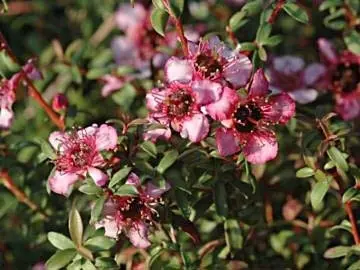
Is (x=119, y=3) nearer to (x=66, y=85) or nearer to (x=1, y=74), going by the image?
(x=66, y=85)

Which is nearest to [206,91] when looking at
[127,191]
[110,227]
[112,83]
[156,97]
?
[156,97]

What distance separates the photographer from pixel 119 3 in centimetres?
289

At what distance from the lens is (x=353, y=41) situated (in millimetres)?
2123

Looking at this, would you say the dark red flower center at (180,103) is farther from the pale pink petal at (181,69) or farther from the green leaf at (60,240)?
the green leaf at (60,240)

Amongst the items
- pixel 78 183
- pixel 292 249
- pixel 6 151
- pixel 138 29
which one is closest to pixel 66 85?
pixel 138 29

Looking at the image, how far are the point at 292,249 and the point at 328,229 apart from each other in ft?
0.39

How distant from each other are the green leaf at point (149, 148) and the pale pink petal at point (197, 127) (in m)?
0.09

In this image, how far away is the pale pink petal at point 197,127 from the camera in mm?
1747

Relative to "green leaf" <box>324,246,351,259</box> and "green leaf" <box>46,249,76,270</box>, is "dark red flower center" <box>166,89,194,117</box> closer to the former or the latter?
"green leaf" <box>46,249,76,270</box>

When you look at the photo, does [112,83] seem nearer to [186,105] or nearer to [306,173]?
[186,105]

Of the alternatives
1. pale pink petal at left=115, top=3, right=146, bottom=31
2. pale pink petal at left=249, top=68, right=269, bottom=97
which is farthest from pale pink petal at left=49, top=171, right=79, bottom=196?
pale pink petal at left=115, top=3, right=146, bottom=31

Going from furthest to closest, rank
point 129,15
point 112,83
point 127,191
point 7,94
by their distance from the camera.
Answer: point 129,15 < point 112,83 < point 7,94 < point 127,191

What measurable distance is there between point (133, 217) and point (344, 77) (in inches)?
30.3

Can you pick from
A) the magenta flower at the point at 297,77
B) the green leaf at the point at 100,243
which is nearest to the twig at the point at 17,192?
the green leaf at the point at 100,243
